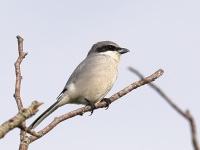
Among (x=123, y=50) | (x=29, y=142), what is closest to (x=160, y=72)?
(x=29, y=142)

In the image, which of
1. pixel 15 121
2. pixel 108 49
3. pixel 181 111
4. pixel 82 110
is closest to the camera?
pixel 181 111

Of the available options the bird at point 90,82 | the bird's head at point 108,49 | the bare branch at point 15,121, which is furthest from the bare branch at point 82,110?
the bird's head at point 108,49

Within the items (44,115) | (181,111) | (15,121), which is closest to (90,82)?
(44,115)

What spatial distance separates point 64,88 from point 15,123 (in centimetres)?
418

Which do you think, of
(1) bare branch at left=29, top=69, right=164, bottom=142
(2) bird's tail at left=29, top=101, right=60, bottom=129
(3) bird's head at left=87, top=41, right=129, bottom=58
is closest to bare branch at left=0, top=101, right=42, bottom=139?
(1) bare branch at left=29, top=69, right=164, bottom=142

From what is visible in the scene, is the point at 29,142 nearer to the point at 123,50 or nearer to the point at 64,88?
the point at 64,88

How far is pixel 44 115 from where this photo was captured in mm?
4477

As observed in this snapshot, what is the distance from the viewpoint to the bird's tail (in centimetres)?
414

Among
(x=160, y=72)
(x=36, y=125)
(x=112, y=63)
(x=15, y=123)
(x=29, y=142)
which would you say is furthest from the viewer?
(x=112, y=63)

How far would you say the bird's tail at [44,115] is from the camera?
13.6 feet

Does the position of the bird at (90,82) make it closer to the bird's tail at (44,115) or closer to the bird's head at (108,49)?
the bird's tail at (44,115)

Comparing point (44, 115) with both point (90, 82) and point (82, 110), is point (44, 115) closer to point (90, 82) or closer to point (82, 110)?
point (90, 82)

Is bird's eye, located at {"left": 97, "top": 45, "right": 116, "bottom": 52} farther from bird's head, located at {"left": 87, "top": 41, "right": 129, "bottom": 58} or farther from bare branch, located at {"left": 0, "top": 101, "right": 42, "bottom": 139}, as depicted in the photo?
bare branch, located at {"left": 0, "top": 101, "right": 42, "bottom": 139}

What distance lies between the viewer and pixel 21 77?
2545 mm
